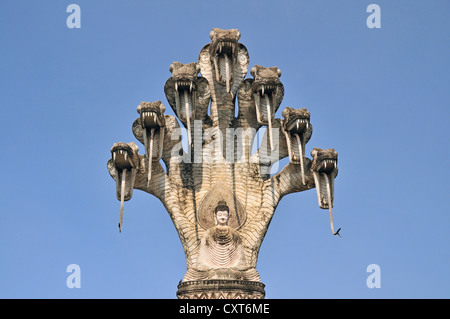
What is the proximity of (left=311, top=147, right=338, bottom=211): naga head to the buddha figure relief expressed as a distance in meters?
2.76

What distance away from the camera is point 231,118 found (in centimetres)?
2359

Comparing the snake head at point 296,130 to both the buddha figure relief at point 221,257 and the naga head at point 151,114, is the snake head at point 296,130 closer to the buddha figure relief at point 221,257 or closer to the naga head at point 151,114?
the buddha figure relief at point 221,257

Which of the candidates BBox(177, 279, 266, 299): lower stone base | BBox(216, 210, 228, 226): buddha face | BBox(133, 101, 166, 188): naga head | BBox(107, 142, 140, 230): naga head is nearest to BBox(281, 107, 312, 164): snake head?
BBox(216, 210, 228, 226): buddha face

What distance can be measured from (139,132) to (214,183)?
2.77 metres

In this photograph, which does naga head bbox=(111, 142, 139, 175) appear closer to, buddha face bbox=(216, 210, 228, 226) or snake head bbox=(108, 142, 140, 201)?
snake head bbox=(108, 142, 140, 201)

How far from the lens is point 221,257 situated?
69.8 ft

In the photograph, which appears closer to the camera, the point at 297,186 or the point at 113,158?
the point at 113,158

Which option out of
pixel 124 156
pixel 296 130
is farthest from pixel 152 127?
pixel 296 130

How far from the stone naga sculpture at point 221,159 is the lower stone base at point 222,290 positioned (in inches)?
10.1

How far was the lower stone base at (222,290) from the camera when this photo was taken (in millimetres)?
20391

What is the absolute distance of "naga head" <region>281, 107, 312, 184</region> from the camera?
2209 centimetres
